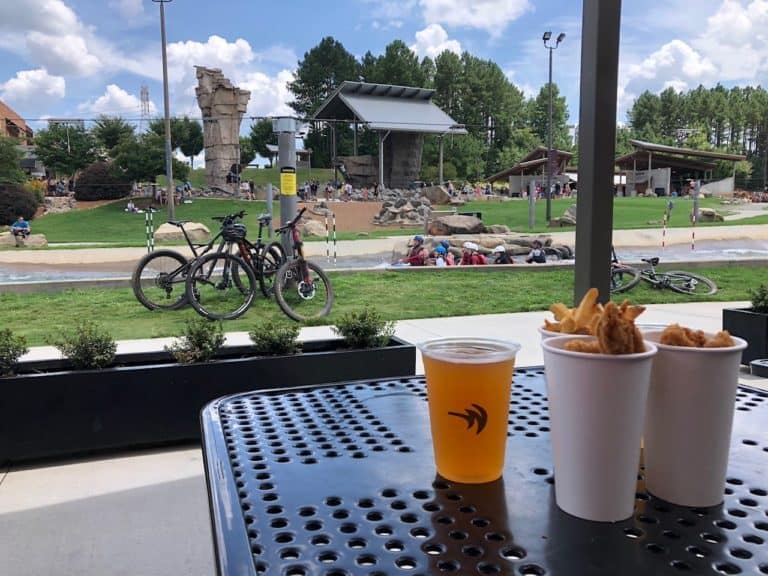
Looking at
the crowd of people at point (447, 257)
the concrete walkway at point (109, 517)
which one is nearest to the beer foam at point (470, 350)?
the concrete walkway at point (109, 517)

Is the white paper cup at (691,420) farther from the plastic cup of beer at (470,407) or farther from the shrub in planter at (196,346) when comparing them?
the shrub in planter at (196,346)

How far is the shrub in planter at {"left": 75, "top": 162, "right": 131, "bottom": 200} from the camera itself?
34.2 m

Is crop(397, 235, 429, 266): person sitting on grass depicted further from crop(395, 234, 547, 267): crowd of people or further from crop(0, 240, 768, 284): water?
crop(0, 240, 768, 284): water

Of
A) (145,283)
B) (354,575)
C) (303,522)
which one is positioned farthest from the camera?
(145,283)

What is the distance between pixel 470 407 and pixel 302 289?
17.0 feet

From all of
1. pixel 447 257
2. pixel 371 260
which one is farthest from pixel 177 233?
pixel 447 257

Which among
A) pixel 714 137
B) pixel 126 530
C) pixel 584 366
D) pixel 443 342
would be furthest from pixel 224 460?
pixel 714 137

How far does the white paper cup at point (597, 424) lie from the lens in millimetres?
681

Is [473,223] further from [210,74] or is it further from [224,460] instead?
[210,74]

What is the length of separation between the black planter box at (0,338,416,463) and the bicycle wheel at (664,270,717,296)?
5.98 m

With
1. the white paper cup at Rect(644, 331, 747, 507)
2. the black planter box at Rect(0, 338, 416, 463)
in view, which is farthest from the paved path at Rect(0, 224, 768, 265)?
the white paper cup at Rect(644, 331, 747, 507)

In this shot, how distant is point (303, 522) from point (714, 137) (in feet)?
224

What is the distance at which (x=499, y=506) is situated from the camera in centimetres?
81

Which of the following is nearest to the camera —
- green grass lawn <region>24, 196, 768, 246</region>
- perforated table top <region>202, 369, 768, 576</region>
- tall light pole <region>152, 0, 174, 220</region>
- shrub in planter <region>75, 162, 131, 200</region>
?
perforated table top <region>202, 369, 768, 576</region>
